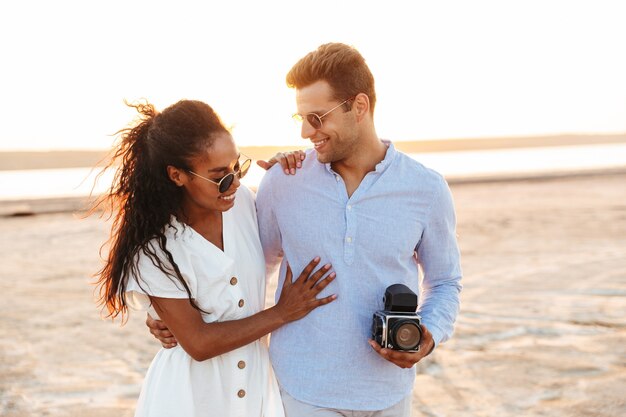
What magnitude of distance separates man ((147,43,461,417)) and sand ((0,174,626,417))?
2.59 meters

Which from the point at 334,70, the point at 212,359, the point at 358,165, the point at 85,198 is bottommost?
the point at 85,198

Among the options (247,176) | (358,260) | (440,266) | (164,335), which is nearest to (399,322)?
(358,260)

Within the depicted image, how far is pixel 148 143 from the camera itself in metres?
2.83

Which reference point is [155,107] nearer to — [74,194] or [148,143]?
[148,143]

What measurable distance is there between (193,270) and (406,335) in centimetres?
82

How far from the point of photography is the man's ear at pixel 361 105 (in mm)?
3111

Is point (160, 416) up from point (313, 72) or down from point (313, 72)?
down

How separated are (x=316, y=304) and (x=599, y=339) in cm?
471

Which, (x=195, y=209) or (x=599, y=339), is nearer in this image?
(x=195, y=209)

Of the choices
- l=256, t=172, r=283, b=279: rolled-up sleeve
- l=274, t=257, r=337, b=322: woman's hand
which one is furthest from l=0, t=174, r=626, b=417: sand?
l=274, t=257, r=337, b=322: woman's hand

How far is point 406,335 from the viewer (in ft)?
9.05

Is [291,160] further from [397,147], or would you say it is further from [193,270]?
[397,147]

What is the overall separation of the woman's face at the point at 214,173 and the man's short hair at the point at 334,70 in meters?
0.46

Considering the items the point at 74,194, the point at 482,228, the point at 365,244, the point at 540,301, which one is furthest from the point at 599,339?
the point at 74,194
